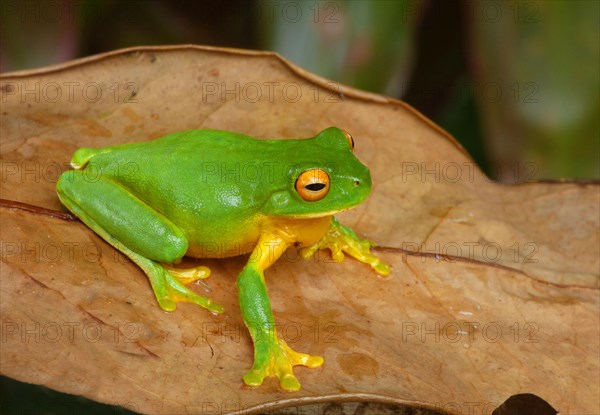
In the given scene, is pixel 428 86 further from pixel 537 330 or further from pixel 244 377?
pixel 244 377

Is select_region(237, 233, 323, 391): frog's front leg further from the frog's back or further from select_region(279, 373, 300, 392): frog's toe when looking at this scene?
the frog's back

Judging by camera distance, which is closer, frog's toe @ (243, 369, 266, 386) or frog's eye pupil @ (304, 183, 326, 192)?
frog's toe @ (243, 369, 266, 386)

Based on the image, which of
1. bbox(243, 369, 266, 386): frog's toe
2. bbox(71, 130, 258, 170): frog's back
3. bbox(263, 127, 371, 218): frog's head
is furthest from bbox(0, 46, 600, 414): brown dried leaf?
bbox(263, 127, 371, 218): frog's head

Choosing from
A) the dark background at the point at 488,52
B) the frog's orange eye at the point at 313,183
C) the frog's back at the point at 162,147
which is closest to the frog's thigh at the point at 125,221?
the frog's back at the point at 162,147

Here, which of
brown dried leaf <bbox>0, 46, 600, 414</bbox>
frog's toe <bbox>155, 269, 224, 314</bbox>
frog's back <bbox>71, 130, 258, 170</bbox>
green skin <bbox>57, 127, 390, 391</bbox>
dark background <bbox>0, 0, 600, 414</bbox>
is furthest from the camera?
dark background <bbox>0, 0, 600, 414</bbox>

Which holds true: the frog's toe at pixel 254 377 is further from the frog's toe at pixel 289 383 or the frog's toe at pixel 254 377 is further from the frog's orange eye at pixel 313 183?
the frog's orange eye at pixel 313 183

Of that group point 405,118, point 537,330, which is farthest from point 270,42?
point 537,330
